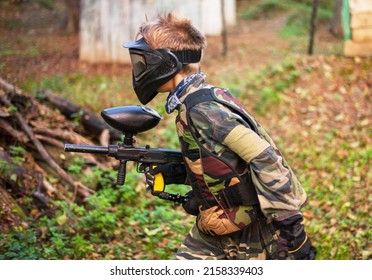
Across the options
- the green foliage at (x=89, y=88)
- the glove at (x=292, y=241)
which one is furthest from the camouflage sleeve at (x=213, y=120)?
the green foliage at (x=89, y=88)

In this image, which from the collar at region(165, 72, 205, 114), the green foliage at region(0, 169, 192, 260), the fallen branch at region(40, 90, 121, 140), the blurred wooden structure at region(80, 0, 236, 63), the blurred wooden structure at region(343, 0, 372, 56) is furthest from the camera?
the blurred wooden structure at region(80, 0, 236, 63)

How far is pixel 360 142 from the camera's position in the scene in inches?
315

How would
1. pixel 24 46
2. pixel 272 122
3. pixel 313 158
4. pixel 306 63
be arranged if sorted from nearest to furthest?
pixel 313 158, pixel 272 122, pixel 306 63, pixel 24 46

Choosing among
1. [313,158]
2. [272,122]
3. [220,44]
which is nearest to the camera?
[313,158]

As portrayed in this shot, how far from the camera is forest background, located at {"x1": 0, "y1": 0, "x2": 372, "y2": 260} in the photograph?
18.2 feet

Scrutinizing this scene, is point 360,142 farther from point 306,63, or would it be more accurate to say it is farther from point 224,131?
point 224,131

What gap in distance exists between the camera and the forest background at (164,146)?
5539mm

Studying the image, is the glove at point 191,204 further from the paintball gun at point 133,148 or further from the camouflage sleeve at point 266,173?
the camouflage sleeve at point 266,173

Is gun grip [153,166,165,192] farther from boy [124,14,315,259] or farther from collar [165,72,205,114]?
collar [165,72,205,114]

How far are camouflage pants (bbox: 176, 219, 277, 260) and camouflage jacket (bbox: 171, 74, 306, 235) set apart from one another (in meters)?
0.15

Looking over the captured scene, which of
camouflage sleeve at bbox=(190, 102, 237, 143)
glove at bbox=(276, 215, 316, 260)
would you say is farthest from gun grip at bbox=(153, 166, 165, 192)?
glove at bbox=(276, 215, 316, 260)

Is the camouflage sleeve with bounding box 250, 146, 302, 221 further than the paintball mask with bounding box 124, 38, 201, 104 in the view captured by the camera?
No

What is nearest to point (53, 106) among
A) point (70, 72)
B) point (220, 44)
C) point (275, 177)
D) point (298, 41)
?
point (70, 72)

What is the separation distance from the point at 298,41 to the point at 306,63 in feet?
13.9
